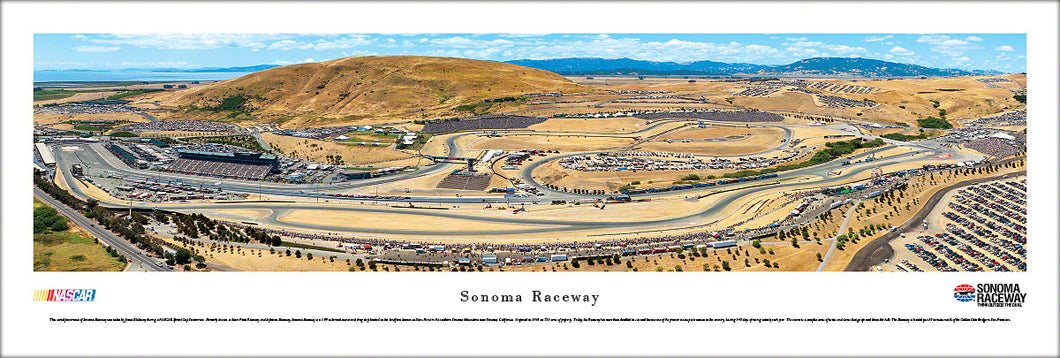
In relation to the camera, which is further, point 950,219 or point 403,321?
point 950,219

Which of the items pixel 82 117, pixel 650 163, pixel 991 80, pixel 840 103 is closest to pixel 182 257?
pixel 650 163

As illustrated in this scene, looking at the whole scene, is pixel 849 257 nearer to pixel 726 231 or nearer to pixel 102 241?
pixel 726 231

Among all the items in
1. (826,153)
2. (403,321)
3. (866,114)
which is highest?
(866,114)

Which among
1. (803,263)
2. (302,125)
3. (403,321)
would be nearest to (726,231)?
(803,263)

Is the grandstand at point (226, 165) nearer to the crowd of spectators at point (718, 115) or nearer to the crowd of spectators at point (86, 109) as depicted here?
the crowd of spectators at point (718, 115)

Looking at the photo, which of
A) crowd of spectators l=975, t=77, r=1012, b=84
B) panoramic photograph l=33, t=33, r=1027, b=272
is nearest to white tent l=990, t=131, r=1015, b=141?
panoramic photograph l=33, t=33, r=1027, b=272

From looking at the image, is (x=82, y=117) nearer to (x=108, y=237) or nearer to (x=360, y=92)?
(x=360, y=92)
